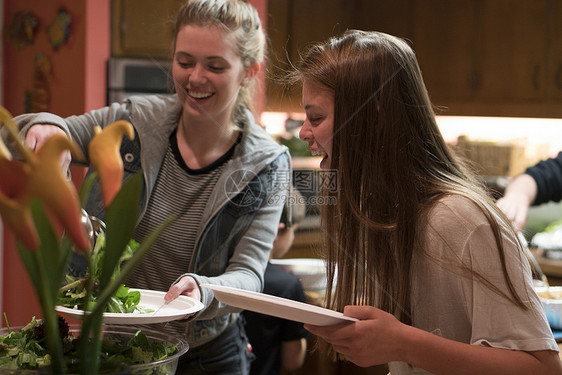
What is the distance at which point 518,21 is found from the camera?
315 cm

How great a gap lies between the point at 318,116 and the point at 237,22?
1.56 ft

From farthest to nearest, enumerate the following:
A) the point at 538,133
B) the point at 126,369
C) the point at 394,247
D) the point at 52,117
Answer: the point at 538,133 → the point at 52,117 → the point at 394,247 → the point at 126,369

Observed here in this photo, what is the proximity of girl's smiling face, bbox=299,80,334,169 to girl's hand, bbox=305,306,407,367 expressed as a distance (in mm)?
316

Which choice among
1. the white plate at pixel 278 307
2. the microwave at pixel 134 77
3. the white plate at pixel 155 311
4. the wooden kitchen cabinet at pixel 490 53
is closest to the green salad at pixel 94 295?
the white plate at pixel 155 311

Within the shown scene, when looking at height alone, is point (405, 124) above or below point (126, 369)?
above

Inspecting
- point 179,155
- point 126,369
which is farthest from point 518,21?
point 126,369

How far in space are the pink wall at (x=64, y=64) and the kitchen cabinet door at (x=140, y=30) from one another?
41 millimetres

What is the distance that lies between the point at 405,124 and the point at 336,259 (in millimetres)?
278

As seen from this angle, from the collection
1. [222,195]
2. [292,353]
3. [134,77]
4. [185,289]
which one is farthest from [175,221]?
[134,77]

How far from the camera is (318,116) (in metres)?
1.09

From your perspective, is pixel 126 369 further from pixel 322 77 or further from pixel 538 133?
pixel 538 133

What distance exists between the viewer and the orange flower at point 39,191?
48 cm

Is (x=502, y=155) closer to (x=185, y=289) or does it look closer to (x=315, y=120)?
(x=315, y=120)

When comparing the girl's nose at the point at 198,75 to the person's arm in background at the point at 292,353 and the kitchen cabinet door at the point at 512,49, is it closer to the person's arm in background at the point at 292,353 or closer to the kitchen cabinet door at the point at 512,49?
the person's arm in background at the point at 292,353
